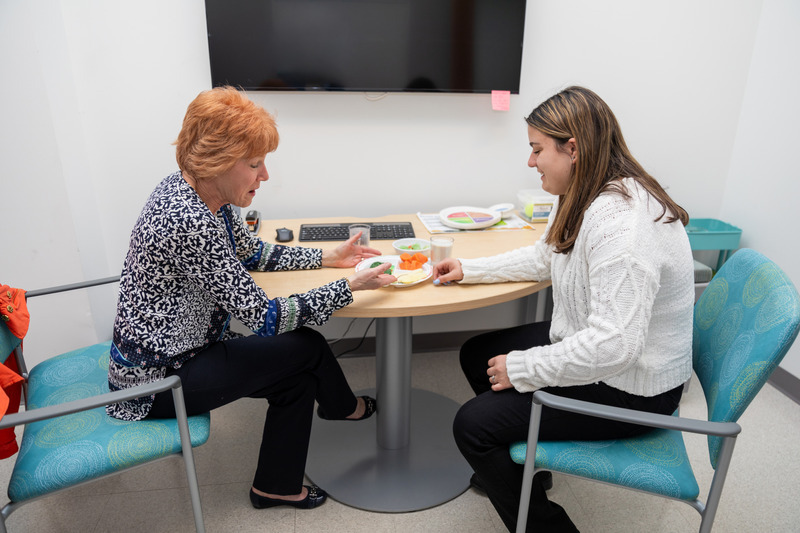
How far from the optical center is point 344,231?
79.8 inches

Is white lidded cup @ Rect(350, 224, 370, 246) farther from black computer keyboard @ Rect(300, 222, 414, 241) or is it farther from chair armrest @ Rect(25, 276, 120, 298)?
chair armrest @ Rect(25, 276, 120, 298)

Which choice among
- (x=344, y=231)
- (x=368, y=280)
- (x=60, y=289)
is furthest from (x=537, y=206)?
(x=60, y=289)

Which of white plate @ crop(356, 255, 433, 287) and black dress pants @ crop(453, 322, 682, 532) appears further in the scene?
white plate @ crop(356, 255, 433, 287)

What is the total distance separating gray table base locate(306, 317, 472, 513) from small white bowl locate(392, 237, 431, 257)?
22 cm

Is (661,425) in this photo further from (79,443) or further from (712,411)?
(79,443)

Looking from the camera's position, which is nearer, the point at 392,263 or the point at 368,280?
the point at 368,280

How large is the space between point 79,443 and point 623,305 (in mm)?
1251

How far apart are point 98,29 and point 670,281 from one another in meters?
2.04

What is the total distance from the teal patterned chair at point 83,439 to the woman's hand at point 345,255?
1.89 ft

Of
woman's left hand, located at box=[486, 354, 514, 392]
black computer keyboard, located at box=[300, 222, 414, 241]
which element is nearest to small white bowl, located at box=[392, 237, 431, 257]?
black computer keyboard, located at box=[300, 222, 414, 241]

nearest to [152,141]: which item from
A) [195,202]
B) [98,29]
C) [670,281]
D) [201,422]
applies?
[98,29]

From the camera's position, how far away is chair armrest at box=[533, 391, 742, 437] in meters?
1.08

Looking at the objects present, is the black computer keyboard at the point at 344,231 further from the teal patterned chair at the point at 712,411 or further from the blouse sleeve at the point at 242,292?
the teal patterned chair at the point at 712,411

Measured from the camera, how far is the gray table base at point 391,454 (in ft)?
5.89
